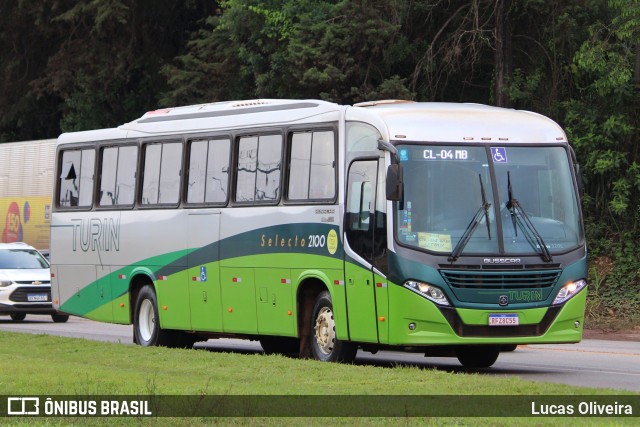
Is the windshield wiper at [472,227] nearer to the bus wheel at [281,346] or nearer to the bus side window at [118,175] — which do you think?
the bus wheel at [281,346]

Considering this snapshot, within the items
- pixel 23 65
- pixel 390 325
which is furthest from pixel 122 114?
pixel 390 325

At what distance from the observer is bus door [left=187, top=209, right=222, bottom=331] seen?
22.1 metres

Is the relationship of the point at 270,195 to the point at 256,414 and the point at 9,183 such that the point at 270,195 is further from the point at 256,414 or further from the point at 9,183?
the point at 9,183

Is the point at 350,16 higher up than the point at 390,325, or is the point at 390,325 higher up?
the point at 350,16

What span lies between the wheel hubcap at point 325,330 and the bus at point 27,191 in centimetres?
2056

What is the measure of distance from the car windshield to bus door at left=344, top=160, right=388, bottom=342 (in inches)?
647

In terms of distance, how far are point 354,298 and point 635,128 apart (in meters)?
15.7

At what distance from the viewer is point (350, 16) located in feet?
116

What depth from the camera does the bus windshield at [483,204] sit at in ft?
60.3

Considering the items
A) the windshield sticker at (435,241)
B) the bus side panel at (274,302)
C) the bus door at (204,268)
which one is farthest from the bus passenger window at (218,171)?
the windshield sticker at (435,241)

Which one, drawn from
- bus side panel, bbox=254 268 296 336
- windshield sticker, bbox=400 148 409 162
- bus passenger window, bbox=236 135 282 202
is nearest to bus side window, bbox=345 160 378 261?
windshield sticker, bbox=400 148 409 162

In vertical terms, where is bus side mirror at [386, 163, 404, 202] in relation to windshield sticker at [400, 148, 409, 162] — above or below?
below

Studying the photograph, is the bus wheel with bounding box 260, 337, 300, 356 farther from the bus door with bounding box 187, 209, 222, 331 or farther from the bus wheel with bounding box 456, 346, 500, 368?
the bus wheel with bounding box 456, 346, 500, 368

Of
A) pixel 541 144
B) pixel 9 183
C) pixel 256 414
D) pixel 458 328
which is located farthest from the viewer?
pixel 9 183
